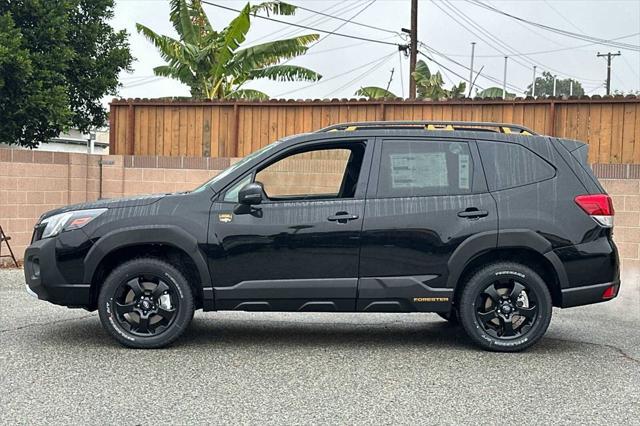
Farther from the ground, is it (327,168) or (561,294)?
(327,168)

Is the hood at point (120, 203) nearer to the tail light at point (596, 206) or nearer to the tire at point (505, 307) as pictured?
the tire at point (505, 307)

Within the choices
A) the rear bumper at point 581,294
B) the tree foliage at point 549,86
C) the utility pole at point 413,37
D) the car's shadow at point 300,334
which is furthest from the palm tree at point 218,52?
the tree foliage at point 549,86

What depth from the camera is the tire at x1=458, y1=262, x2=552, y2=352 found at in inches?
248

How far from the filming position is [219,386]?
5.23 metres

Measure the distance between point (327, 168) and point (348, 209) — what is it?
2.64 meters

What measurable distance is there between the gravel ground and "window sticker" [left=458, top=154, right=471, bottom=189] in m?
1.42

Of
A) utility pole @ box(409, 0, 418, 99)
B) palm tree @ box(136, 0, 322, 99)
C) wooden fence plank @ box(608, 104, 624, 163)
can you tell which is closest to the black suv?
wooden fence plank @ box(608, 104, 624, 163)

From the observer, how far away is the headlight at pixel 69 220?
20.6 feet

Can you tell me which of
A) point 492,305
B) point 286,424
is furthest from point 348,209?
point 286,424

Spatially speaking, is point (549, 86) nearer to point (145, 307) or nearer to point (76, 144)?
point (76, 144)

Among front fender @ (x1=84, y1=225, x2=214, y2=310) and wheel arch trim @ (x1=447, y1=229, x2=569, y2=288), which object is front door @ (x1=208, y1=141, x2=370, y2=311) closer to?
front fender @ (x1=84, y1=225, x2=214, y2=310)

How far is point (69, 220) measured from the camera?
6301mm

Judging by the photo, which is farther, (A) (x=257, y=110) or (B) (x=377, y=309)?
(A) (x=257, y=110)

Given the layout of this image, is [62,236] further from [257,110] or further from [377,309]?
[257,110]
